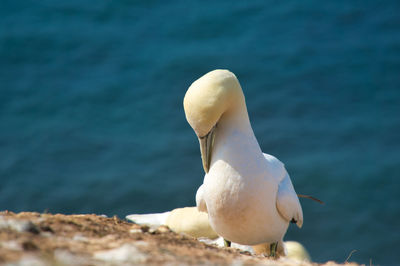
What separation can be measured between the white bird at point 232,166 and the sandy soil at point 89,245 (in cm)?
74

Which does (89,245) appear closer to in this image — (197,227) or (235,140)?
(235,140)

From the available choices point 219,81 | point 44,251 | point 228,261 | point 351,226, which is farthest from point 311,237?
point 44,251

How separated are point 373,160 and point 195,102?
22.9ft

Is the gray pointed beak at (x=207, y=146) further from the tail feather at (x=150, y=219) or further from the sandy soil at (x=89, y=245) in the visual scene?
the tail feather at (x=150, y=219)

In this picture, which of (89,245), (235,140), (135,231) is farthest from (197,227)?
(89,245)

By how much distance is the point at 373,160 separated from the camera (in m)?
10.5

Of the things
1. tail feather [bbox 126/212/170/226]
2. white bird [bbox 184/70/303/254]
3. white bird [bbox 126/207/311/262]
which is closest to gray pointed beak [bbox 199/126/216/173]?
white bird [bbox 184/70/303/254]

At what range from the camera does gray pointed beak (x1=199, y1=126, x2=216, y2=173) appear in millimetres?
4488

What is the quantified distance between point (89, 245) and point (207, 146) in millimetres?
1656

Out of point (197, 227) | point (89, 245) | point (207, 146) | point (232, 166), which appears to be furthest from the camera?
point (197, 227)

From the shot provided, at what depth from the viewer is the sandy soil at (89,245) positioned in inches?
106

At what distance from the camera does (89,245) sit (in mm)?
3051

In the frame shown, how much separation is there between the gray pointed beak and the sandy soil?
0.87 m

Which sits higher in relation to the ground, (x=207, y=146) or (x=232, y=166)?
(x=207, y=146)
